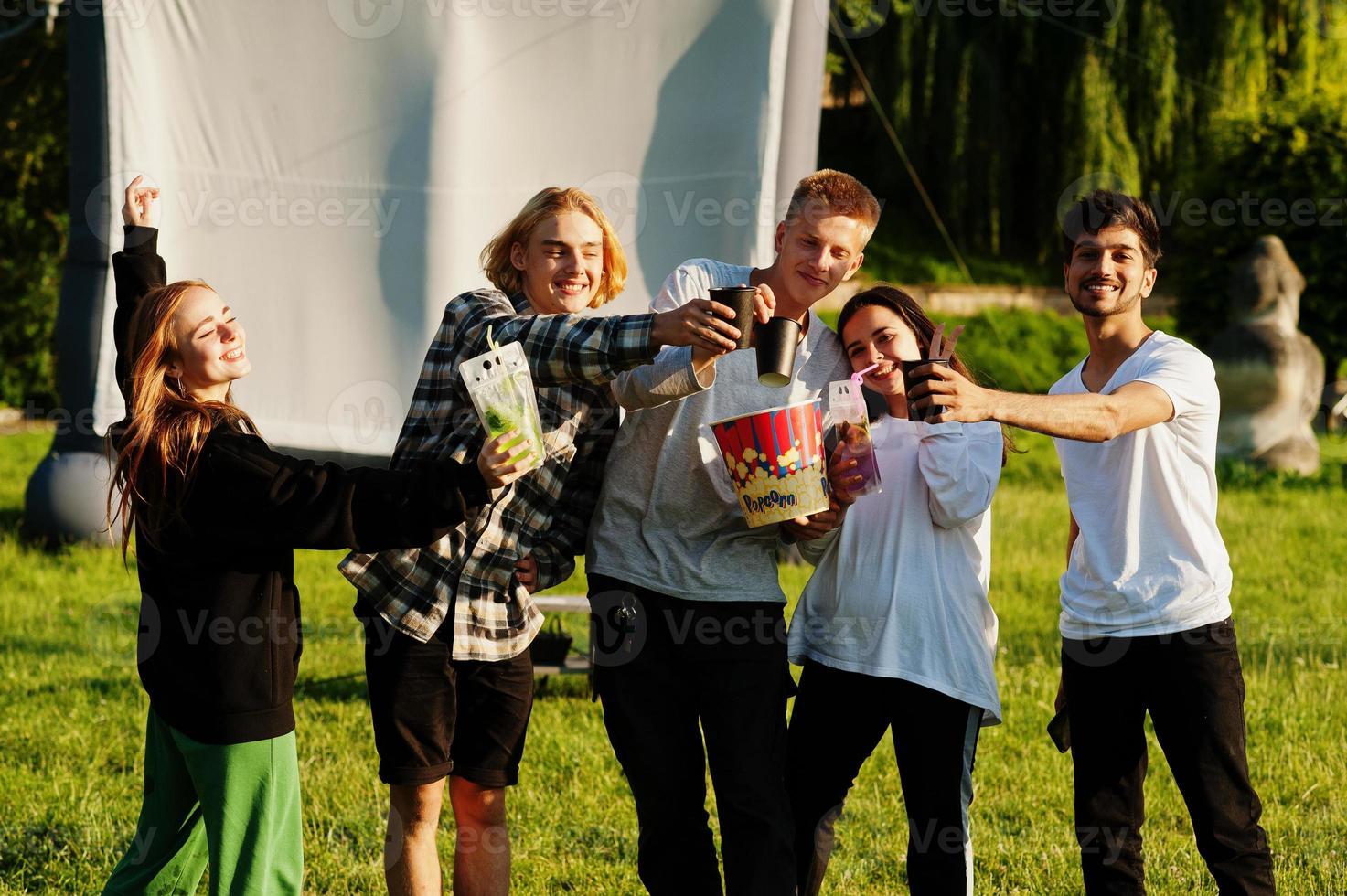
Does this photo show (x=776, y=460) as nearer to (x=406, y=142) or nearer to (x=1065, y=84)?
(x=406, y=142)

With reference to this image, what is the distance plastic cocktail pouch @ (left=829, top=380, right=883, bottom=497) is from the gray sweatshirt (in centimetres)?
14

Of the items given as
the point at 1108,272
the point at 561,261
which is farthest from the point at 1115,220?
the point at 561,261

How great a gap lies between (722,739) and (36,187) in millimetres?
14891

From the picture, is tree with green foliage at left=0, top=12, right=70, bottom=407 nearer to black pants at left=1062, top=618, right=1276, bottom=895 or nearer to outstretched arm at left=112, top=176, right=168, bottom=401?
outstretched arm at left=112, top=176, right=168, bottom=401

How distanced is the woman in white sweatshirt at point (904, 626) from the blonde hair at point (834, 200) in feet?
0.69

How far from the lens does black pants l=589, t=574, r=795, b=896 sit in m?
3.17

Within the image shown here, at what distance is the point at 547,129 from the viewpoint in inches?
280

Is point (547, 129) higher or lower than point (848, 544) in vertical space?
higher

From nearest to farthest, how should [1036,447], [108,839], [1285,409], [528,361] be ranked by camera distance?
[528,361]
[108,839]
[1285,409]
[1036,447]

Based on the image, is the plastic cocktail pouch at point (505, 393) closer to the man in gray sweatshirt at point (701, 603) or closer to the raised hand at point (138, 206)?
the man in gray sweatshirt at point (701, 603)

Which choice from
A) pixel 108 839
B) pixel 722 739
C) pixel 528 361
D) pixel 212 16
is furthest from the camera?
pixel 212 16

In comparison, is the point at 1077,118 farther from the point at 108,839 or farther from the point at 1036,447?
the point at 108,839

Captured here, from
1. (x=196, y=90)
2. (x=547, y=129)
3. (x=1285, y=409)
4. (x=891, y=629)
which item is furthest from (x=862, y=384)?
(x=1285, y=409)

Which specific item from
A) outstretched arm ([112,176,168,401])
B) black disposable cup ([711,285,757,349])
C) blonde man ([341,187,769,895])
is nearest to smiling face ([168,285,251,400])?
outstretched arm ([112,176,168,401])
